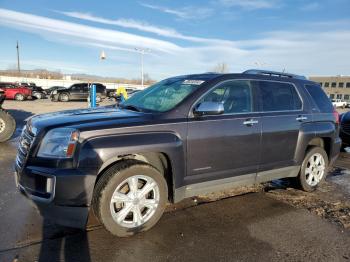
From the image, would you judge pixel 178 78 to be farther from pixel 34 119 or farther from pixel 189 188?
pixel 34 119

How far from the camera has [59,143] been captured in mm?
3408

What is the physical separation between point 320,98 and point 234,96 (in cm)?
202

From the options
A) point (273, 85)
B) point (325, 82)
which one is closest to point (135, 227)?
point (273, 85)

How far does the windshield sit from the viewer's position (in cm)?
426

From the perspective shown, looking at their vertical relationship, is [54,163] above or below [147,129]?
below

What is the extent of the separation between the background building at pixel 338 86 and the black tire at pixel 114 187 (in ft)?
337

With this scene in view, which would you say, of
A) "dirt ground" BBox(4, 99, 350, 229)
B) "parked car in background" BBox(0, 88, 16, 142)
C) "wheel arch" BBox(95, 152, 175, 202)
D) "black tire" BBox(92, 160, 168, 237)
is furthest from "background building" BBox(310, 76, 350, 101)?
"black tire" BBox(92, 160, 168, 237)

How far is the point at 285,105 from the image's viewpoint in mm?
5121

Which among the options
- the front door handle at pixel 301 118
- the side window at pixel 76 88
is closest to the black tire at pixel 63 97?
the side window at pixel 76 88

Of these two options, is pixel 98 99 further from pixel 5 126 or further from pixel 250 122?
pixel 250 122

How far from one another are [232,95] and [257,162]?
0.96m

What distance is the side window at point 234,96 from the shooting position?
4.41 m

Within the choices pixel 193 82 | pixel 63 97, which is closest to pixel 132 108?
pixel 193 82

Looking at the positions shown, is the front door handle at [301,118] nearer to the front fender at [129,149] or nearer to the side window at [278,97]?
the side window at [278,97]
